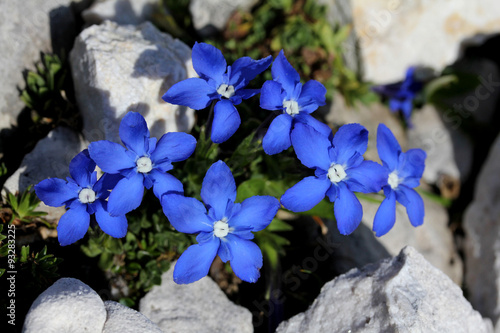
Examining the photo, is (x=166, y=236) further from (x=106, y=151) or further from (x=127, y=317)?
(x=106, y=151)

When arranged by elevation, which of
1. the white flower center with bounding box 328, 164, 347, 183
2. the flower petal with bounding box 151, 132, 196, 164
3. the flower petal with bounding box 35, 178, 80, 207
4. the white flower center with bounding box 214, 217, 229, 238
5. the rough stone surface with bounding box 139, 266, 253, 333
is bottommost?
the rough stone surface with bounding box 139, 266, 253, 333

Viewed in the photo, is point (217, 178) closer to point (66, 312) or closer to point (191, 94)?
point (191, 94)

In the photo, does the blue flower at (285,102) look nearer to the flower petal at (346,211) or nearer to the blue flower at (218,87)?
the blue flower at (218,87)

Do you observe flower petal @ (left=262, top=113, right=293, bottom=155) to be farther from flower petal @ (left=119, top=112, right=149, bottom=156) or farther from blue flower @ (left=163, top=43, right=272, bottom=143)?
flower petal @ (left=119, top=112, right=149, bottom=156)

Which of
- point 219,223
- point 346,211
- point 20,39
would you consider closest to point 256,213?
point 219,223

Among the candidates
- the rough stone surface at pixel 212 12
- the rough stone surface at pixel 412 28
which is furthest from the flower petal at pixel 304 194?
the rough stone surface at pixel 412 28

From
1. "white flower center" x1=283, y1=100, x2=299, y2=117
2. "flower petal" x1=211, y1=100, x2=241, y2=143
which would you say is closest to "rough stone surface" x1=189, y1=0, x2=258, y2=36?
"white flower center" x1=283, y1=100, x2=299, y2=117

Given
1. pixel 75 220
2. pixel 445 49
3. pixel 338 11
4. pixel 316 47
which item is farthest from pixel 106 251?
pixel 445 49
